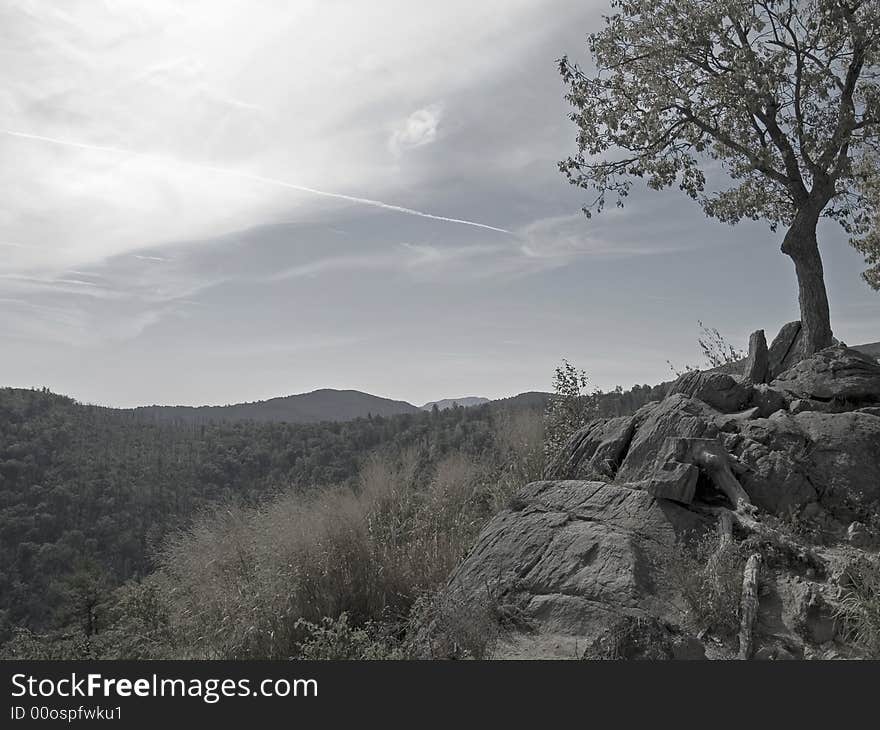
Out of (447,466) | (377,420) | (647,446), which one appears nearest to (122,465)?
(377,420)

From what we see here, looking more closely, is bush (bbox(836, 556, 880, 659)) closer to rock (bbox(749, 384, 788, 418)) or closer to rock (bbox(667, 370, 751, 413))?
rock (bbox(749, 384, 788, 418))

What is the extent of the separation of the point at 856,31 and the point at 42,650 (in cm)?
1346

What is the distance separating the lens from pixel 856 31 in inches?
413

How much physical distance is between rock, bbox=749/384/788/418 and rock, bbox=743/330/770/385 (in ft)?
4.17

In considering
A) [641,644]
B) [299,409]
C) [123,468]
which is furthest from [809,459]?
[299,409]

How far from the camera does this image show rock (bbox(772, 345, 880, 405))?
9312 mm

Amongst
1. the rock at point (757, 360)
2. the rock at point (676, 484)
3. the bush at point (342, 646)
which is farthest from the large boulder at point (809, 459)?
the bush at point (342, 646)

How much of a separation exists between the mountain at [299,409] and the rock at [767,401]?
84599 mm

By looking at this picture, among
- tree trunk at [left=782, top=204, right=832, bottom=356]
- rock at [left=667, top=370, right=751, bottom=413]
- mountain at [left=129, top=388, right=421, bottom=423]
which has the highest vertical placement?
mountain at [left=129, top=388, right=421, bottom=423]

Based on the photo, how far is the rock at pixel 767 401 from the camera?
30.6 feet

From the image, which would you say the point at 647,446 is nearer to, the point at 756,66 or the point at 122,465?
the point at 756,66

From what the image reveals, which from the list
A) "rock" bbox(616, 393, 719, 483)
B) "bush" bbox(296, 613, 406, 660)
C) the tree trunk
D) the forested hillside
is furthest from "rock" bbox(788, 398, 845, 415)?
the forested hillside

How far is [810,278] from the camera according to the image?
36.1 ft

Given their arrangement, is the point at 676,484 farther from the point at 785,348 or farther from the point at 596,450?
the point at 785,348
